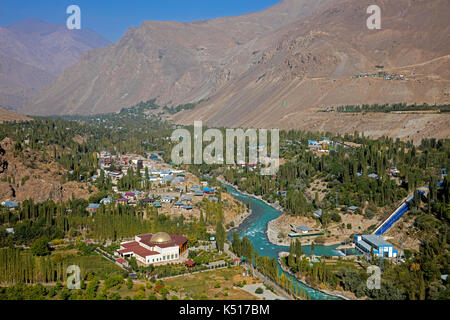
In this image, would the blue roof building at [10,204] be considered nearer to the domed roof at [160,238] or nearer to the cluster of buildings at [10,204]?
the cluster of buildings at [10,204]

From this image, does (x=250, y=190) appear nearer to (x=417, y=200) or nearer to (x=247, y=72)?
(x=417, y=200)

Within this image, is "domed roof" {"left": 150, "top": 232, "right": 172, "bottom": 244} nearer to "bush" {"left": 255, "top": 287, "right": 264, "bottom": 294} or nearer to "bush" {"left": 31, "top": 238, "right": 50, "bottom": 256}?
"bush" {"left": 31, "top": 238, "right": 50, "bottom": 256}

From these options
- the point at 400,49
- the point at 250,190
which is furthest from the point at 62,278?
the point at 400,49

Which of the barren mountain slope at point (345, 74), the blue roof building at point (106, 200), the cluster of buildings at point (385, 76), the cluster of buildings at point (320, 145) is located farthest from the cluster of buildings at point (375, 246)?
the cluster of buildings at point (385, 76)

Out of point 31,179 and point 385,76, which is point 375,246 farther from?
point 385,76

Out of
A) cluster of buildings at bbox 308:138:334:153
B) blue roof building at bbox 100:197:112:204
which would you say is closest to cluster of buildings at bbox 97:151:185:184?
blue roof building at bbox 100:197:112:204
